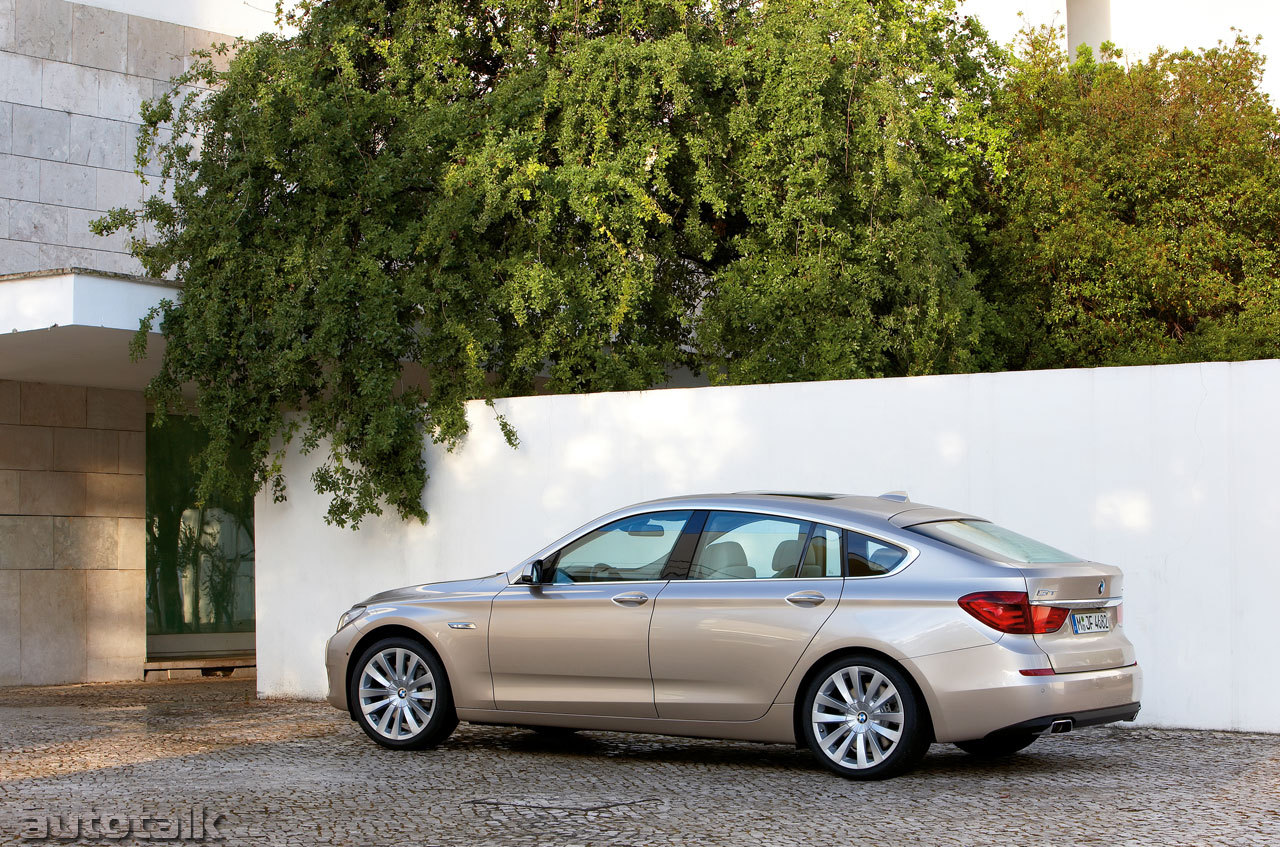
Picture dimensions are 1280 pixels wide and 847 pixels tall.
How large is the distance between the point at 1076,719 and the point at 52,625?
42.1 ft

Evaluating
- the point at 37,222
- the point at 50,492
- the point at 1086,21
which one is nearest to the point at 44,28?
the point at 37,222

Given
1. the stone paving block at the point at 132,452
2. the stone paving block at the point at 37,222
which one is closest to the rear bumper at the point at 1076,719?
the stone paving block at the point at 132,452

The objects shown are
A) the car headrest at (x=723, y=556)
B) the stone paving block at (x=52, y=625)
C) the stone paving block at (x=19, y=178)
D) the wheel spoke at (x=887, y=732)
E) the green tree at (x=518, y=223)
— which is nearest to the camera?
the wheel spoke at (x=887, y=732)

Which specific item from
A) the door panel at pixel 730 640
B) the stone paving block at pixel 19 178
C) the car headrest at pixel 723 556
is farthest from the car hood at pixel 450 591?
the stone paving block at pixel 19 178

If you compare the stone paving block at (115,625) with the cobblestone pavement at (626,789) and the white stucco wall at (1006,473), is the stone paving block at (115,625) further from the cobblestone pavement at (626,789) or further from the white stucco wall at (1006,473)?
the cobblestone pavement at (626,789)

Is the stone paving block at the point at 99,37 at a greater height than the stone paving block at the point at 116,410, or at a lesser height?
greater

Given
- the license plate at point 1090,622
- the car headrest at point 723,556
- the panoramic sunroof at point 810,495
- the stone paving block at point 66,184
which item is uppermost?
the stone paving block at point 66,184

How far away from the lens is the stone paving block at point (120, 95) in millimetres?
17191

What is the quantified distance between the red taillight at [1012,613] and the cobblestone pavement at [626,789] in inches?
33.0

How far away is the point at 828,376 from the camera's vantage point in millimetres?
13242

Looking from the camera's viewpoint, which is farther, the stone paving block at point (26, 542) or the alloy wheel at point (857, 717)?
the stone paving block at point (26, 542)

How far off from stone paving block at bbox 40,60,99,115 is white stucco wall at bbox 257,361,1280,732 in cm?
799

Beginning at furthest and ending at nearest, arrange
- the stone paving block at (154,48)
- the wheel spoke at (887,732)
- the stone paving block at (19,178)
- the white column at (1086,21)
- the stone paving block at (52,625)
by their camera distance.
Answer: the white column at (1086,21) < the stone paving block at (154,48) < the stone paving block at (19,178) < the stone paving block at (52,625) < the wheel spoke at (887,732)

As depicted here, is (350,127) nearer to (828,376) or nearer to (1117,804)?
(828,376)
